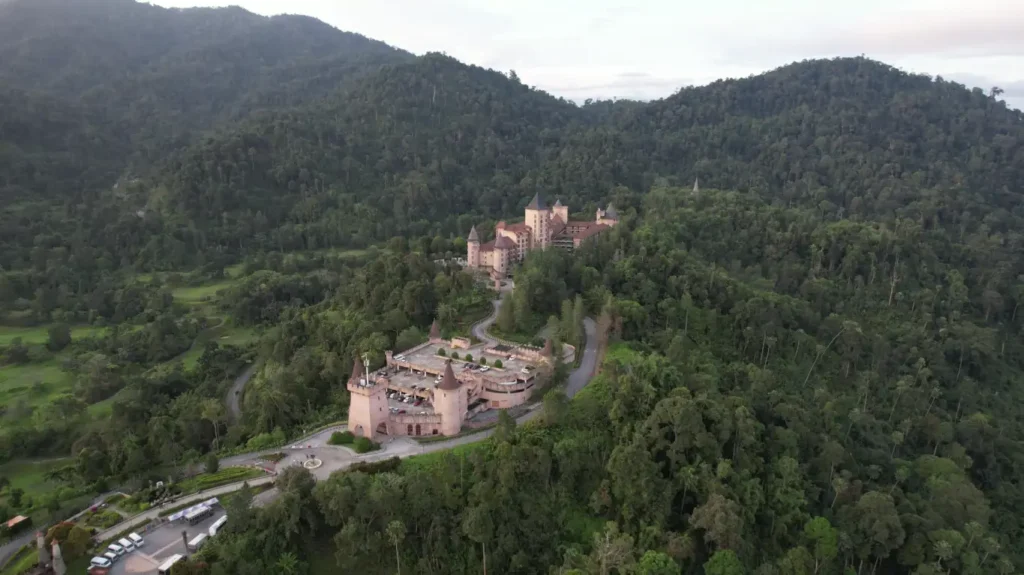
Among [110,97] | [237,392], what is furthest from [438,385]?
[110,97]

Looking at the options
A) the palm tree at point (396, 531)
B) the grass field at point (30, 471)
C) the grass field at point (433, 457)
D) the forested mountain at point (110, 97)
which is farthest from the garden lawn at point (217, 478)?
the forested mountain at point (110, 97)

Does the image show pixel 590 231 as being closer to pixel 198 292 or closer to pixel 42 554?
pixel 198 292

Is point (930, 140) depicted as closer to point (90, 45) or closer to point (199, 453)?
point (199, 453)

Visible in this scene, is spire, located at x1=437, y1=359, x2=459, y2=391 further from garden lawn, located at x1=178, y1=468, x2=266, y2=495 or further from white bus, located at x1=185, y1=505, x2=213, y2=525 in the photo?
white bus, located at x1=185, y1=505, x2=213, y2=525

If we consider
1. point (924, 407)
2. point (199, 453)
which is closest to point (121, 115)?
point (199, 453)

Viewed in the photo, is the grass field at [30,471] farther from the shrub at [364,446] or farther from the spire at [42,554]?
the shrub at [364,446]

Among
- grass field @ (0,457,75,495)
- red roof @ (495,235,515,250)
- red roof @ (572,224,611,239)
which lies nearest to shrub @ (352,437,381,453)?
grass field @ (0,457,75,495)
